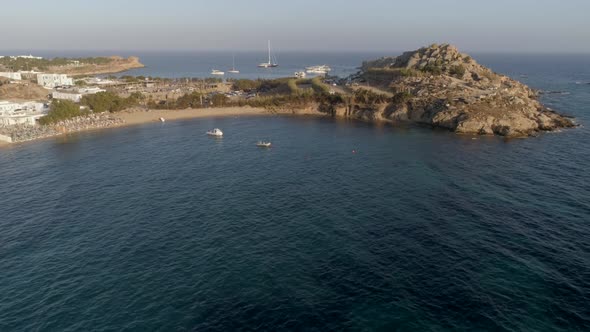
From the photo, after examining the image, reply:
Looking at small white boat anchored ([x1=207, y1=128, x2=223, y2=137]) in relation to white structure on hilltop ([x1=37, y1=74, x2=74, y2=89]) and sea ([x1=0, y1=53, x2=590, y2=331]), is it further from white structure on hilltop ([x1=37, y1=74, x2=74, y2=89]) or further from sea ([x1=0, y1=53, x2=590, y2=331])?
white structure on hilltop ([x1=37, y1=74, x2=74, y2=89])

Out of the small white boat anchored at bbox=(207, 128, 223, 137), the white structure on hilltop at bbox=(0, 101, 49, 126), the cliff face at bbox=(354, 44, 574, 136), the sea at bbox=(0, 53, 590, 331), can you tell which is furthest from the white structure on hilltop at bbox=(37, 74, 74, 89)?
the cliff face at bbox=(354, 44, 574, 136)

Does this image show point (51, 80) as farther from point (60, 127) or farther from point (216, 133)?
point (216, 133)

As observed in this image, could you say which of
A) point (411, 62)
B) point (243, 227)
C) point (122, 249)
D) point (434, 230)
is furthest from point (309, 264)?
point (411, 62)

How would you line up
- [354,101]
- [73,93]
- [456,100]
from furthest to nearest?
[73,93], [354,101], [456,100]

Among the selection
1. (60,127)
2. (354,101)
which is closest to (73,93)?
(60,127)

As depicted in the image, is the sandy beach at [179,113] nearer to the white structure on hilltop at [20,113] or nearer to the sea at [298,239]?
the white structure on hilltop at [20,113]

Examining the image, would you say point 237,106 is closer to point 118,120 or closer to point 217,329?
point 118,120

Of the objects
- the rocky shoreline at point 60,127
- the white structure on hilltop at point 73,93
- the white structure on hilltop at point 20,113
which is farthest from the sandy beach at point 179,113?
the white structure on hilltop at point 20,113
